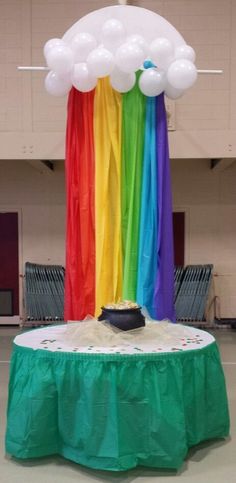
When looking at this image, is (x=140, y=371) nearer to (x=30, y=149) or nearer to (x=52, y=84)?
(x=52, y=84)

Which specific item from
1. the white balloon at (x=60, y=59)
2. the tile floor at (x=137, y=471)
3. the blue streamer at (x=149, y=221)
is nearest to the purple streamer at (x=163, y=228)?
the blue streamer at (x=149, y=221)

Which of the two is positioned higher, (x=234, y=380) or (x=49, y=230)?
(x=49, y=230)

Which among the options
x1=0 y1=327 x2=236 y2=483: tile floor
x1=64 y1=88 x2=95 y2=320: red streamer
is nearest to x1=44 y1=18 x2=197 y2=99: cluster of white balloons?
x1=64 y1=88 x2=95 y2=320: red streamer

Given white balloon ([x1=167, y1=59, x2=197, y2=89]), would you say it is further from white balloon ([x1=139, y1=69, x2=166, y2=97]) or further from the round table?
the round table

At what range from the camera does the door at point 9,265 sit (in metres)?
6.61

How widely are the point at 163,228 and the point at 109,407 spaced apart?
1715 millimetres

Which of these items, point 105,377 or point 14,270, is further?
point 14,270

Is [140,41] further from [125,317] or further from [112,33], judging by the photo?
[125,317]

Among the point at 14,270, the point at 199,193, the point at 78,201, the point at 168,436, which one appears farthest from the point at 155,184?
the point at 14,270

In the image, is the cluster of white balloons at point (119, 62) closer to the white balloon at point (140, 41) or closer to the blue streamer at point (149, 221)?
the white balloon at point (140, 41)

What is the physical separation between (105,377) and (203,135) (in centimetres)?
355

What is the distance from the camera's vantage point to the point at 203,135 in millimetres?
5211

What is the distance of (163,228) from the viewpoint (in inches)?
148

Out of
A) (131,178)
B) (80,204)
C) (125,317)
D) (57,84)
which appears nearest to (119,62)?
(57,84)
